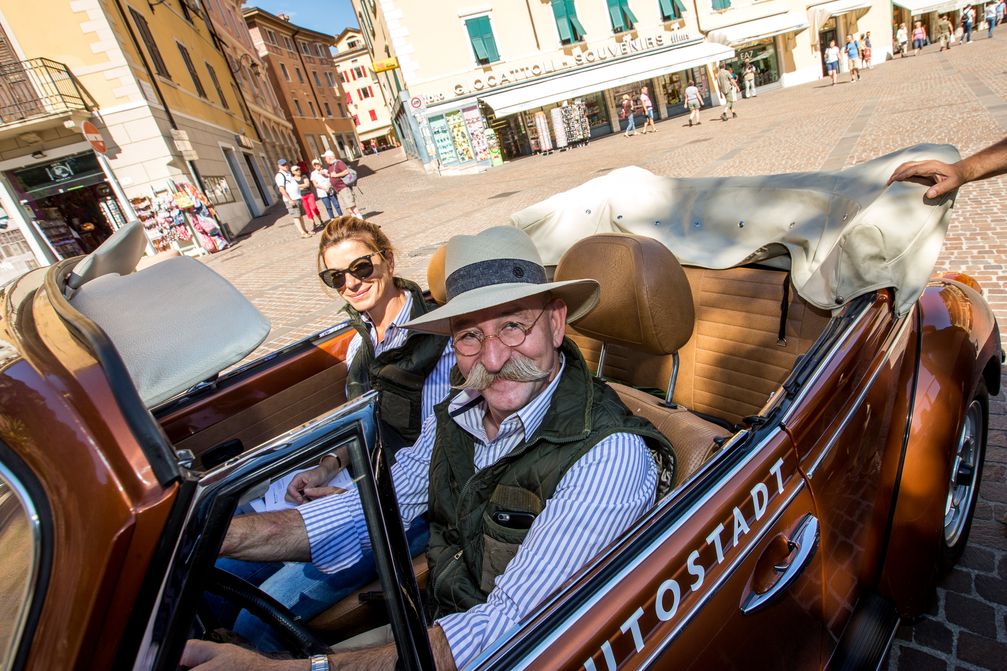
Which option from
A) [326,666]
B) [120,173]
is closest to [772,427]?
[326,666]

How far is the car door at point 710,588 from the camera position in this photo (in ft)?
3.17

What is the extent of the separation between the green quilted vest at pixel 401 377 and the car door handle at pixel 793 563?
1.49m

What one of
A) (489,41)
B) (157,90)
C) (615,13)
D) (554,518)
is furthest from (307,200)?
(615,13)

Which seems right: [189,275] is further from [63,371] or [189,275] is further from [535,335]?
[535,335]

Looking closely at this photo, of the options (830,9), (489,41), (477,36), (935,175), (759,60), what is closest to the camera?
(935,175)

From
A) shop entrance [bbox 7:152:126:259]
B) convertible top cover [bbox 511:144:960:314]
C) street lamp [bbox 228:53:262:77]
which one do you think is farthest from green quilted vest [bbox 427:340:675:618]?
street lamp [bbox 228:53:262:77]

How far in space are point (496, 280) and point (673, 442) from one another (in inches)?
28.8

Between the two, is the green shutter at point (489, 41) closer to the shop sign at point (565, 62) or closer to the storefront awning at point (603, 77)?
the shop sign at point (565, 62)

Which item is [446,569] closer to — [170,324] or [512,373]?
[512,373]

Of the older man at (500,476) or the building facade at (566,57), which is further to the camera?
the building facade at (566,57)

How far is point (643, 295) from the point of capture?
6.15 feet

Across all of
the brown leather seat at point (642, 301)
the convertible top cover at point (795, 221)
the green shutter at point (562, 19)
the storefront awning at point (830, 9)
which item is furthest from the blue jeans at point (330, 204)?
the storefront awning at point (830, 9)

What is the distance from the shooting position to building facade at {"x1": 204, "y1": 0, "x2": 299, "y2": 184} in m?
27.4

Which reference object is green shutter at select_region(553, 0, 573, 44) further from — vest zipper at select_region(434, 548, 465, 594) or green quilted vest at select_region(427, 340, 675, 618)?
vest zipper at select_region(434, 548, 465, 594)
